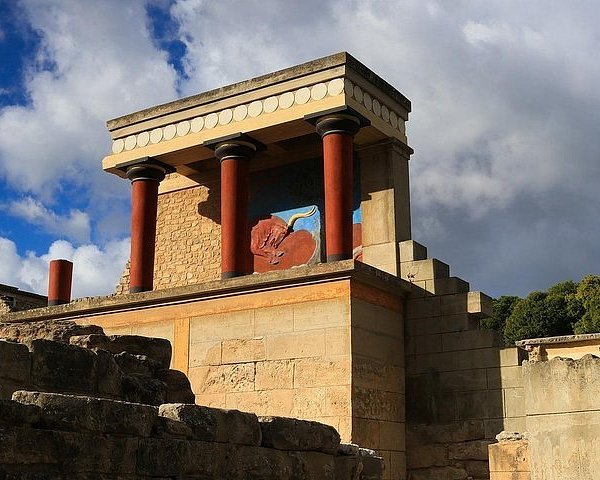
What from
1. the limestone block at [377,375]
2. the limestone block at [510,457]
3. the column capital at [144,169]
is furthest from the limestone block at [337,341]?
the column capital at [144,169]

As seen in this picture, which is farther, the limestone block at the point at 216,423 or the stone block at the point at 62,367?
the stone block at the point at 62,367

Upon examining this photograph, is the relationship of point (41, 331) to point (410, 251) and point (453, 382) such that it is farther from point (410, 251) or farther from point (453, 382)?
point (410, 251)

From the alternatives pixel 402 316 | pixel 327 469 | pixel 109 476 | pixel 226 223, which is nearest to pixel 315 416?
pixel 402 316

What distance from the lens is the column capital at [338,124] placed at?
46.2 ft

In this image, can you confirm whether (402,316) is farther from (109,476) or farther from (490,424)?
(109,476)

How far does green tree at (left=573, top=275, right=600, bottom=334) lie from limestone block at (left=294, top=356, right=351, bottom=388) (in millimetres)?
27619

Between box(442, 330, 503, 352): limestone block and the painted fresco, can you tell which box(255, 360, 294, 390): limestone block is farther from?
the painted fresco

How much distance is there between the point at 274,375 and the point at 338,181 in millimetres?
3265

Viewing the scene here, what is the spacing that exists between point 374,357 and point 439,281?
6.14 feet

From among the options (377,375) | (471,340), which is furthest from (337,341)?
(471,340)

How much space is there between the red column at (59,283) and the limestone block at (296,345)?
611 centimetres

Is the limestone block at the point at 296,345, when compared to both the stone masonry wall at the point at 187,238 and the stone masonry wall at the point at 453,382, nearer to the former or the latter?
the stone masonry wall at the point at 453,382

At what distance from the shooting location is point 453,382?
43.1 feet

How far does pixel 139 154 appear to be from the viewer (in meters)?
16.5
